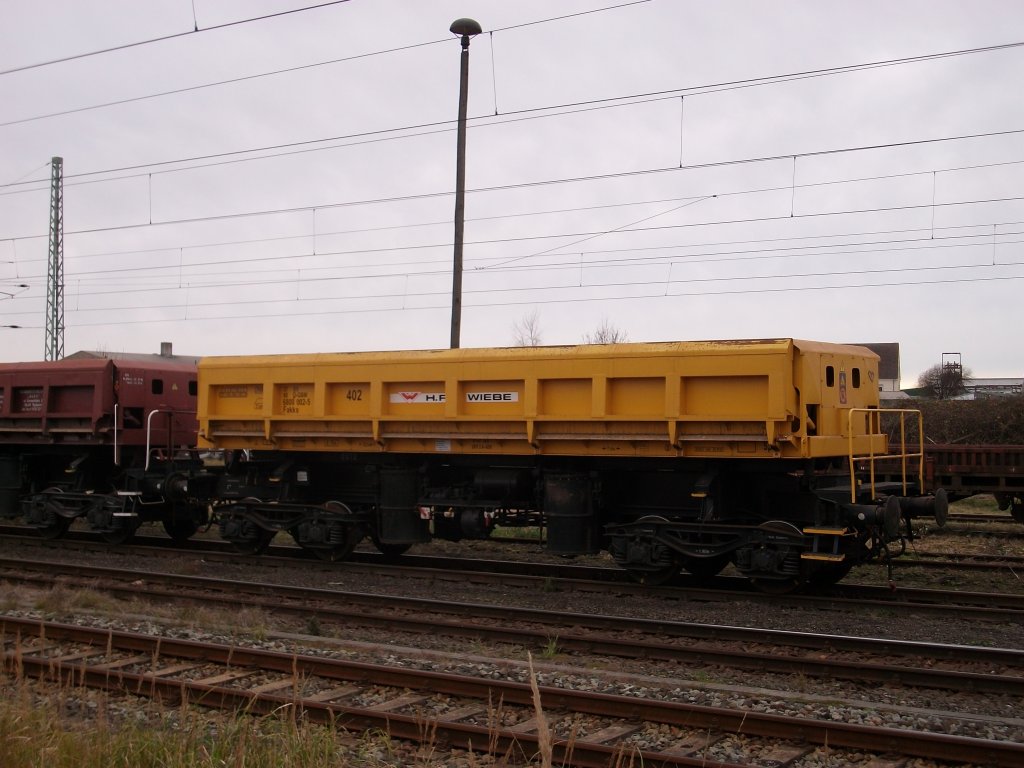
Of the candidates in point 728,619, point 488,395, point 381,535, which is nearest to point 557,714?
point 728,619

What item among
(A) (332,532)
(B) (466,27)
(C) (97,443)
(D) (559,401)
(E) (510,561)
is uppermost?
(B) (466,27)

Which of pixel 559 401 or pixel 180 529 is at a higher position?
pixel 559 401

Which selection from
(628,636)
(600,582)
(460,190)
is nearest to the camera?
(628,636)

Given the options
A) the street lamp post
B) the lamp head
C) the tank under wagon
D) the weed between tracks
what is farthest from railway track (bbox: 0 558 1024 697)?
the lamp head

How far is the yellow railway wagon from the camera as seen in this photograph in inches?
413

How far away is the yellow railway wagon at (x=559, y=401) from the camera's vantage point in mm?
10492

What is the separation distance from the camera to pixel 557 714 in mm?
6570

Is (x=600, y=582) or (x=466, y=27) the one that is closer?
(x=600, y=582)

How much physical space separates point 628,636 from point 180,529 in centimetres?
1042

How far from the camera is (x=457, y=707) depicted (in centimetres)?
681

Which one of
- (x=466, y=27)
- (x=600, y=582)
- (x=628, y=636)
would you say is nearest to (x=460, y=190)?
(x=466, y=27)

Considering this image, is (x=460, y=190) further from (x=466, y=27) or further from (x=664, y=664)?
(x=664, y=664)

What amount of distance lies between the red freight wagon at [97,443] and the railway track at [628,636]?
355cm

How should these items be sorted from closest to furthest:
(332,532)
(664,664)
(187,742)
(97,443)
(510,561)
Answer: (187,742) → (664,664) → (332,532) → (510,561) → (97,443)
